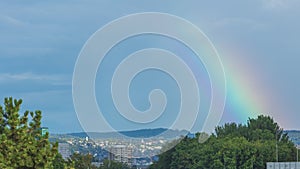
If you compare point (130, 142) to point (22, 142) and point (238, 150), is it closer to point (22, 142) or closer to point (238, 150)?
point (238, 150)

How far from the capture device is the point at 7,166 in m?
14.6

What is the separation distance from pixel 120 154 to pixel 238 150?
1611 inches

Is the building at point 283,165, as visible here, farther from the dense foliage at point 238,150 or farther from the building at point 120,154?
the building at point 120,154

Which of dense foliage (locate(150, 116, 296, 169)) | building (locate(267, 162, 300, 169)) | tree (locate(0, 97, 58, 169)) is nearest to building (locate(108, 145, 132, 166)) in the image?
dense foliage (locate(150, 116, 296, 169))

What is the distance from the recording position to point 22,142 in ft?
49.9

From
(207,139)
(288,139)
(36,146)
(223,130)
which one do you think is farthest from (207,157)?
(36,146)

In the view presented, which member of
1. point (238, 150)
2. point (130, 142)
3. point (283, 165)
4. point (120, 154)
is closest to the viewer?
point (283, 165)

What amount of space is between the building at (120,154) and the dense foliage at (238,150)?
8118 millimetres

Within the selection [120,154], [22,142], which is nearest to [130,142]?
[120,154]

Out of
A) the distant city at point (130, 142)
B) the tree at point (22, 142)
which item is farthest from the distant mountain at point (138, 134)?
the tree at point (22, 142)

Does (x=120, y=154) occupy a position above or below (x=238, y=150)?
above

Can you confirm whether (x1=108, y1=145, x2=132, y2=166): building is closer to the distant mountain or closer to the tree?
the distant mountain

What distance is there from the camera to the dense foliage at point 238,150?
68.4 meters

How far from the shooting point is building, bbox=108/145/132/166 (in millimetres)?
95938
